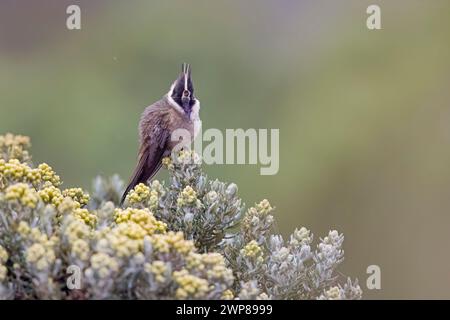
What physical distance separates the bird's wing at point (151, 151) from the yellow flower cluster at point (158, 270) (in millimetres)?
1385

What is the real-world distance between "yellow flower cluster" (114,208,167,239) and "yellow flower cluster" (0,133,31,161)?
78cm

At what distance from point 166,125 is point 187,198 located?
4.22 ft

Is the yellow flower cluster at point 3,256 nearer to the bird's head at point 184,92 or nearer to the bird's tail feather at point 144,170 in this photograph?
the bird's tail feather at point 144,170

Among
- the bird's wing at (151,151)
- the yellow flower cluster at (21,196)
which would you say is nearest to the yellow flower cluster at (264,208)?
the yellow flower cluster at (21,196)

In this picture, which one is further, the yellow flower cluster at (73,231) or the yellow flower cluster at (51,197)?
the yellow flower cluster at (51,197)

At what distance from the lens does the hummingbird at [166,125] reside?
122 inches

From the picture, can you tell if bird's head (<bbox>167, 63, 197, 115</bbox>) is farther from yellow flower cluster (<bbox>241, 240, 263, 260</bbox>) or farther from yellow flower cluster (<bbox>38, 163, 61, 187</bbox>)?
yellow flower cluster (<bbox>241, 240, 263, 260</bbox>)

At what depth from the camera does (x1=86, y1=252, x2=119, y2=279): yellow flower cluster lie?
5.14ft

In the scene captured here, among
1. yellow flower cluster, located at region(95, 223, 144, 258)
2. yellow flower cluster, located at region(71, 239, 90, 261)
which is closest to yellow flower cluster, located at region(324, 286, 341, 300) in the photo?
yellow flower cluster, located at region(95, 223, 144, 258)

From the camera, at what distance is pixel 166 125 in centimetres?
334

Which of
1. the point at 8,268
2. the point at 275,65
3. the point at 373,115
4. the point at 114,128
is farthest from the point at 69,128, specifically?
the point at 8,268

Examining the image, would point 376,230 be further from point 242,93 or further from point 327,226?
point 242,93

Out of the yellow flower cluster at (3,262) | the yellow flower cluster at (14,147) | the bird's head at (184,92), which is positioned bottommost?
the yellow flower cluster at (3,262)

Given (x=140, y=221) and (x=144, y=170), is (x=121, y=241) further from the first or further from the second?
(x=144, y=170)
